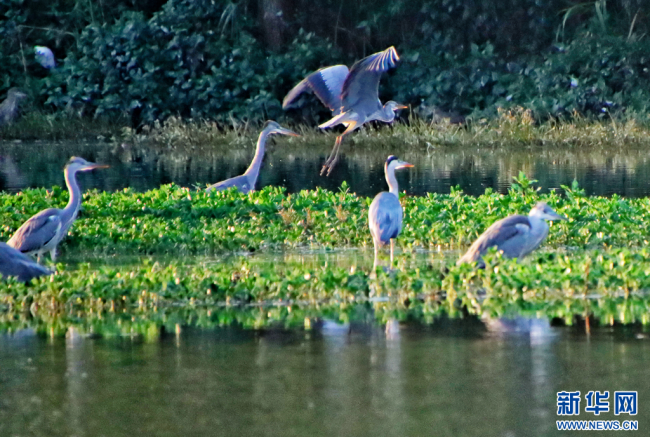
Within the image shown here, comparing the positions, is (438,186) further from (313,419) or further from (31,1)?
(31,1)

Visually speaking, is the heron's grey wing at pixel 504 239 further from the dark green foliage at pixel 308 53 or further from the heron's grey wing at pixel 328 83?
the dark green foliage at pixel 308 53

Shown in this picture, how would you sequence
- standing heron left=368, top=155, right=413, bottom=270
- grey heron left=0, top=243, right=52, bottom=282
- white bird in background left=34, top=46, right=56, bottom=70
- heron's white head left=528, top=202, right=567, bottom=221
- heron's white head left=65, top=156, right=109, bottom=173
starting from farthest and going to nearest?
white bird in background left=34, top=46, right=56, bottom=70
heron's white head left=65, top=156, right=109, bottom=173
standing heron left=368, top=155, right=413, bottom=270
heron's white head left=528, top=202, right=567, bottom=221
grey heron left=0, top=243, right=52, bottom=282

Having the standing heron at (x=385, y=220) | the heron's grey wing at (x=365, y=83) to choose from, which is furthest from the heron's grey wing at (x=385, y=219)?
the heron's grey wing at (x=365, y=83)

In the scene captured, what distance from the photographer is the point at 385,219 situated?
1098cm

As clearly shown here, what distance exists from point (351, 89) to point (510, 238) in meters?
6.02

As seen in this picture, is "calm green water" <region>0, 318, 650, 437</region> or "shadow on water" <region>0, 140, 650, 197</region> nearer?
"calm green water" <region>0, 318, 650, 437</region>

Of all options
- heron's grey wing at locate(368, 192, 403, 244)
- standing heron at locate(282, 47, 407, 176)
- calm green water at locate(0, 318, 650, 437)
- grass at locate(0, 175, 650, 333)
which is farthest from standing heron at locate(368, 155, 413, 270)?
standing heron at locate(282, 47, 407, 176)

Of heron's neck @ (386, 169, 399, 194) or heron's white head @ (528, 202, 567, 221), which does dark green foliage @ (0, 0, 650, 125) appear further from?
heron's white head @ (528, 202, 567, 221)

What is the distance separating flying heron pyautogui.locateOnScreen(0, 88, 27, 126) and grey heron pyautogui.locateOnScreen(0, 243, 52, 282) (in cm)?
2159

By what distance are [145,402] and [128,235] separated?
18.1 ft

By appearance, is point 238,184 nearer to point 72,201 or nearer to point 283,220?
point 283,220

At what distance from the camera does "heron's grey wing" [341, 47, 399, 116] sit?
46.2 ft

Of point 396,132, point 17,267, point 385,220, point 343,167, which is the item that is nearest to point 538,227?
point 385,220

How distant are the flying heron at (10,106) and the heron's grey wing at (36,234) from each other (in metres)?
20.3
